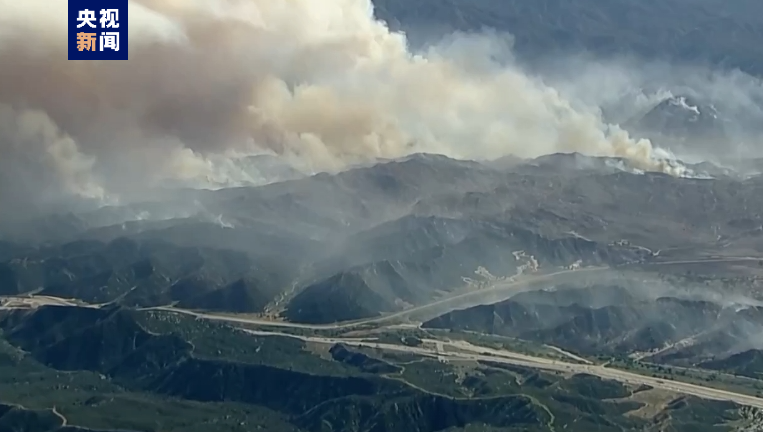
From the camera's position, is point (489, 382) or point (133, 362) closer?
point (489, 382)

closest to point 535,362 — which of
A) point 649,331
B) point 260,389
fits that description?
point 649,331

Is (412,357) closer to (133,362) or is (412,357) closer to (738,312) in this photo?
(133,362)

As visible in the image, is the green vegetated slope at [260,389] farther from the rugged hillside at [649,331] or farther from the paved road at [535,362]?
the rugged hillside at [649,331]

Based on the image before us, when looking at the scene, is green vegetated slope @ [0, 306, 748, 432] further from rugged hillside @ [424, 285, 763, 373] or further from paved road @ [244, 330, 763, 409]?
rugged hillside @ [424, 285, 763, 373]

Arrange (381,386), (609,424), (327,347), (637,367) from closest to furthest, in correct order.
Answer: (609,424)
(381,386)
(637,367)
(327,347)

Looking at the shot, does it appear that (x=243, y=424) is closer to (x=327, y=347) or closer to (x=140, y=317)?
(x=327, y=347)

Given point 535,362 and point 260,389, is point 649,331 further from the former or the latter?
point 260,389

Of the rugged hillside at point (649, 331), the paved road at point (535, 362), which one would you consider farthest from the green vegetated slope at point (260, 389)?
the rugged hillside at point (649, 331)

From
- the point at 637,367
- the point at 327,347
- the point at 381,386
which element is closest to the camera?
the point at 381,386

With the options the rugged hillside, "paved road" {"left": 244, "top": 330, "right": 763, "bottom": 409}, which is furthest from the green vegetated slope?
the rugged hillside

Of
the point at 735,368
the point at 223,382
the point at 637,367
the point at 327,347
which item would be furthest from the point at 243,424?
the point at 735,368
